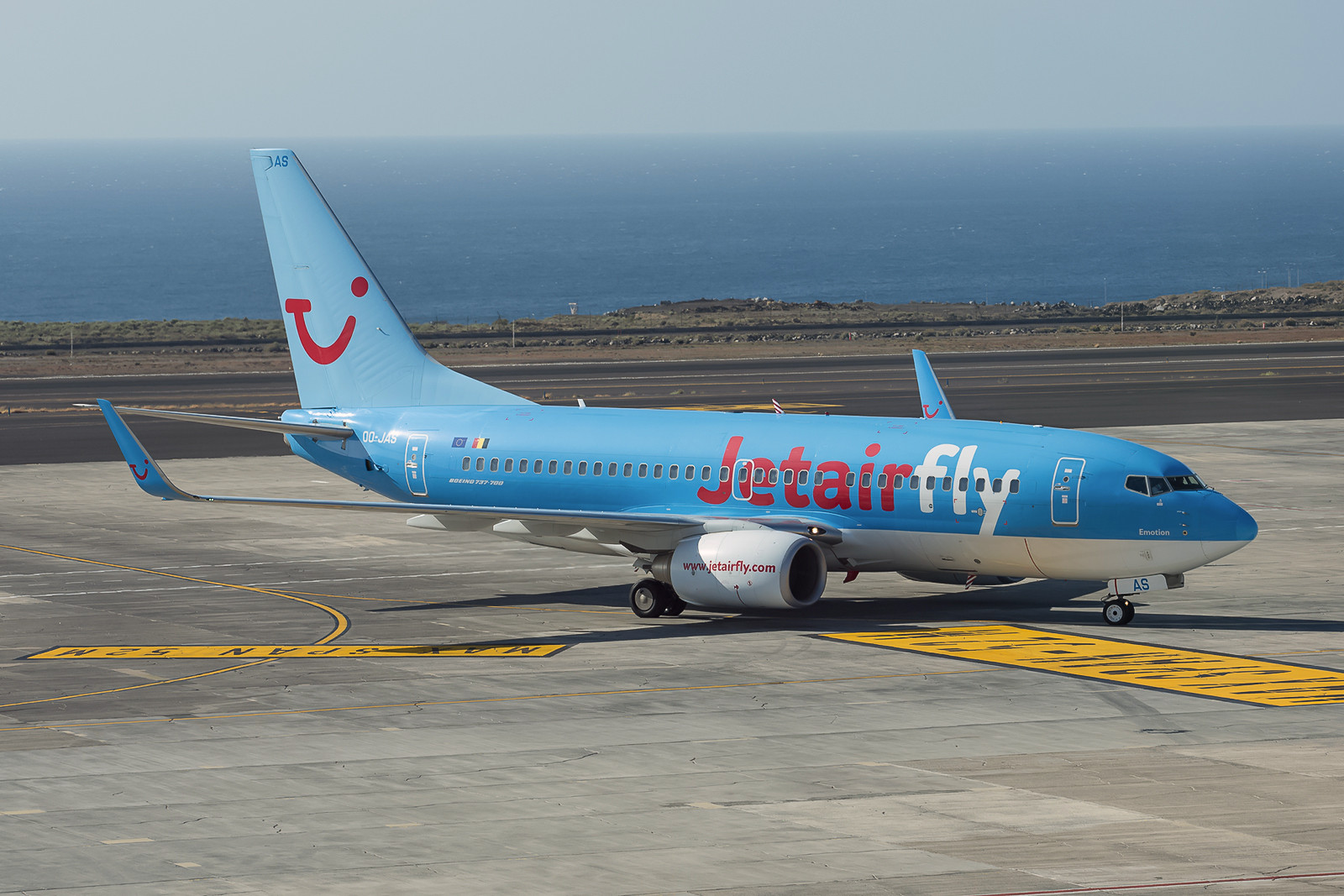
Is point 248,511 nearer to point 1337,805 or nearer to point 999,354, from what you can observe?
point 1337,805

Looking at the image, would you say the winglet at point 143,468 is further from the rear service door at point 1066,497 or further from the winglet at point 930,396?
the winglet at point 930,396

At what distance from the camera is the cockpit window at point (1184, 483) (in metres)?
38.1

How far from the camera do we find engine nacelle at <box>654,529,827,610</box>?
38.3 m

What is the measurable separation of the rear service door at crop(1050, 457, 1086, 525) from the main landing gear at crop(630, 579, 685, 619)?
29.4ft

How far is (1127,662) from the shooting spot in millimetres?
35094

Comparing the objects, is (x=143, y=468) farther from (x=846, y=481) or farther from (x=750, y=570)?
(x=846, y=481)

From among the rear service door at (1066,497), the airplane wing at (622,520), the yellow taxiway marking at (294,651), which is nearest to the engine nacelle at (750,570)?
the airplane wing at (622,520)

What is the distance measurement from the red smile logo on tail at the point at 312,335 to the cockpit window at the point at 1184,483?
22359mm

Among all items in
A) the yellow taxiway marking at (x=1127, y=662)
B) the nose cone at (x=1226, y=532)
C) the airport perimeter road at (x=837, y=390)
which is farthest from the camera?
the airport perimeter road at (x=837, y=390)

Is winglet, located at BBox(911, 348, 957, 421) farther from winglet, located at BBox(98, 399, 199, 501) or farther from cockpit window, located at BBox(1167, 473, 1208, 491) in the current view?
winglet, located at BBox(98, 399, 199, 501)

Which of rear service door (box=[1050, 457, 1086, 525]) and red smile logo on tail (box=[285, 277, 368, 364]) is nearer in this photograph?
rear service door (box=[1050, 457, 1086, 525])

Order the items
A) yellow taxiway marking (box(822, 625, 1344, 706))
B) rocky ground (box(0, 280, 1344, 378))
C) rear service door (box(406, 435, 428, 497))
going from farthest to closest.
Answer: rocky ground (box(0, 280, 1344, 378)) → rear service door (box(406, 435, 428, 497)) → yellow taxiway marking (box(822, 625, 1344, 706))

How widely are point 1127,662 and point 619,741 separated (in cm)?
1183

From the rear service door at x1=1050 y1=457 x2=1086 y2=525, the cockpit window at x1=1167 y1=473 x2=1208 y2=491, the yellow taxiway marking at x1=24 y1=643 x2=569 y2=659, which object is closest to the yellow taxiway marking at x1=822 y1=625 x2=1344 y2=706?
the rear service door at x1=1050 y1=457 x2=1086 y2=525
